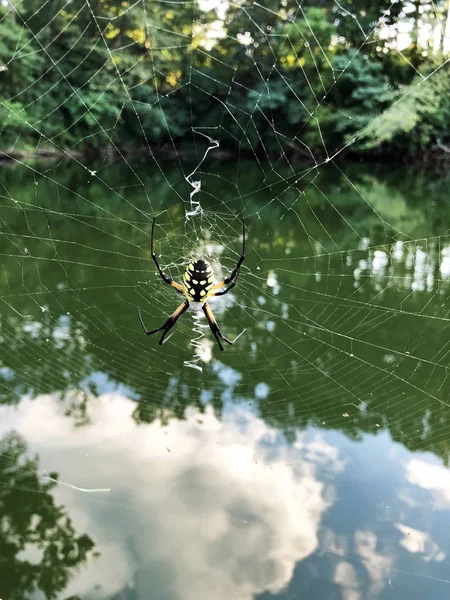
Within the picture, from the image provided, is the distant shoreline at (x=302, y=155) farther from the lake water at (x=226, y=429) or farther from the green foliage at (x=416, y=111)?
the lake water at (x=226, y=429)

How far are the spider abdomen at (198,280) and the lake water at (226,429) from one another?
4.26ft

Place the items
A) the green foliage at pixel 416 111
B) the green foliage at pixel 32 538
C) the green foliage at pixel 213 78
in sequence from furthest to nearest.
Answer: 1. the green foliage at pixel 416 111
2. the green foliage at pixel 213 78
3. the green foliage at pixel 32 538

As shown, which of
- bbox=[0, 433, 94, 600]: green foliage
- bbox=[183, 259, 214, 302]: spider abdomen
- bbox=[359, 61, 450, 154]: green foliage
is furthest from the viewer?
bbox=[359, 61, 450, 154]: green foliage

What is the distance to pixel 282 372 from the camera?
5156 mm

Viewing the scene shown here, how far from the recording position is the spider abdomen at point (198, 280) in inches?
142

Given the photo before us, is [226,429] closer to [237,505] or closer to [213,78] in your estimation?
[237,505]

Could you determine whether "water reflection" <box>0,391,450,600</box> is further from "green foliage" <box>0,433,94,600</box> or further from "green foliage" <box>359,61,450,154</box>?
"green foliage" <box>359,61,450,154</box>

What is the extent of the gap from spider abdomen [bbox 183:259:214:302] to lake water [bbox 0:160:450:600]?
1297mm

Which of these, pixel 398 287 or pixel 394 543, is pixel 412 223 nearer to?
pixel 398 287

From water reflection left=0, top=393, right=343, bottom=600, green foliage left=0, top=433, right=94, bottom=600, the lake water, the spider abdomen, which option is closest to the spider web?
the lake water

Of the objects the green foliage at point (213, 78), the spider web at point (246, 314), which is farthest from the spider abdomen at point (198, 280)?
the green foliage at point (213, 78)

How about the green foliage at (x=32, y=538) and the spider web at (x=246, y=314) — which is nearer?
the green foliage at (x=32, y=538)

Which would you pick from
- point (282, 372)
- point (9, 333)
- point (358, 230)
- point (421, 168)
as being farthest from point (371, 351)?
point (421, 168)

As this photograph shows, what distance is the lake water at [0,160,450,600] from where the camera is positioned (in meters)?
3.12
